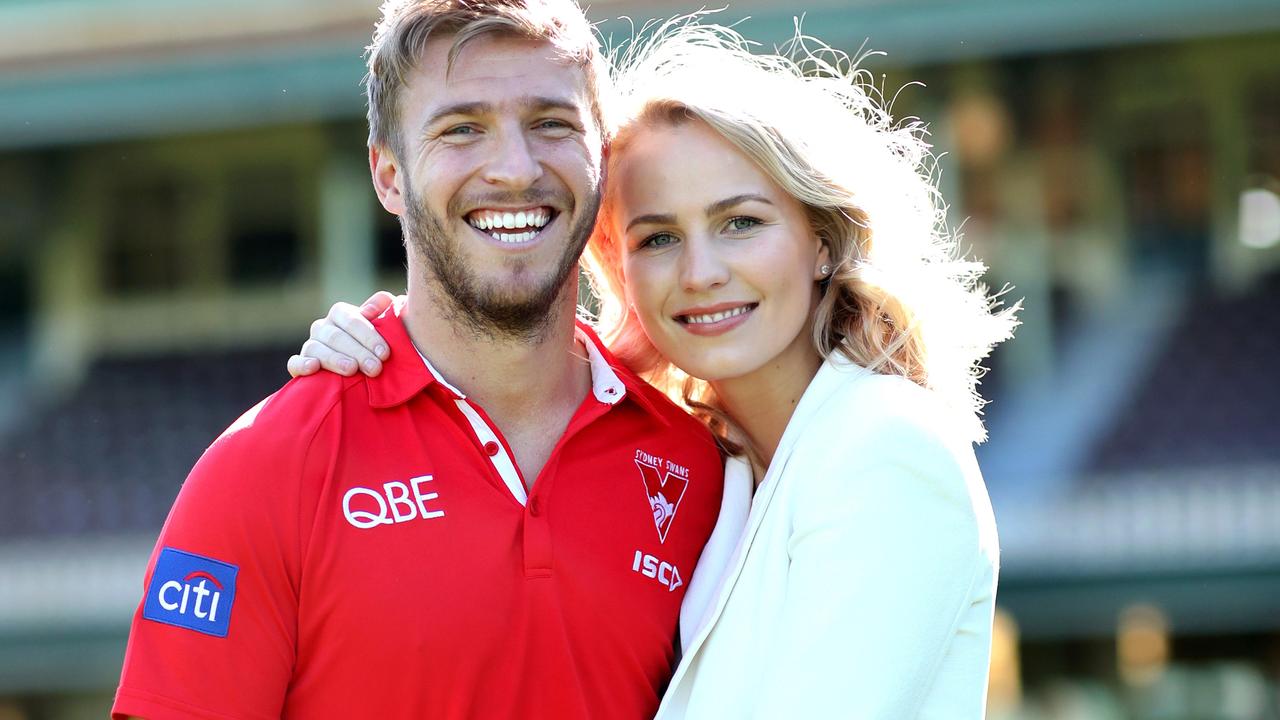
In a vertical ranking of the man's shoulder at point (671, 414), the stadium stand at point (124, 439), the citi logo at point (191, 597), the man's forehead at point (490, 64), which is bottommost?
the citi logo at point (191, 597)

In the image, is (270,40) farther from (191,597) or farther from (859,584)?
(859,584)

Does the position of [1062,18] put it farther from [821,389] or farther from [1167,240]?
[821,389]

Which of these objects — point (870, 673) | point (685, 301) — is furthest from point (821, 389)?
point (870, 673)

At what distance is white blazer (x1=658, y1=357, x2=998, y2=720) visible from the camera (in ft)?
7.61

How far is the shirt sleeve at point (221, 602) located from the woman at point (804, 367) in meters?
0.35

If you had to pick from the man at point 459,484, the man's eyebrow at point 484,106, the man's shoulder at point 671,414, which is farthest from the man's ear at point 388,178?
the man's shoulder at point 671,414

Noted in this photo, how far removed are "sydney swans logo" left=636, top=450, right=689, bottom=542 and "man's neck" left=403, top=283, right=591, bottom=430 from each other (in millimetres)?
198

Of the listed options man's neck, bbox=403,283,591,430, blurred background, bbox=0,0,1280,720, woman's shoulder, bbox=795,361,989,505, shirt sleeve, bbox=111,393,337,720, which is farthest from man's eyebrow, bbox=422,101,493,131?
blurred background, bbox=0,0,1280,720

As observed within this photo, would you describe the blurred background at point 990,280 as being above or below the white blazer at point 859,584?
above

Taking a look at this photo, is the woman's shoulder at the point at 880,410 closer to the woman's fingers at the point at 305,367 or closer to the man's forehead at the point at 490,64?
the man's forehead at the point at 490,64

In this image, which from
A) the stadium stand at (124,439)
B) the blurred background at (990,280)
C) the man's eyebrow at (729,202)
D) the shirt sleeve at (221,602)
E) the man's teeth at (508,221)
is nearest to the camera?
the shirt sleeve at (221,602)

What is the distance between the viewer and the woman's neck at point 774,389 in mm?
2891

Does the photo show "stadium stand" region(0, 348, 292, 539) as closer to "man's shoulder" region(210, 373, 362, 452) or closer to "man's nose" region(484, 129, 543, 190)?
"man's shoulder" region(210, 373, 362, 452)

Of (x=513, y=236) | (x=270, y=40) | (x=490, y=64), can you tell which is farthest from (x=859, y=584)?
(x=270, y=40)
